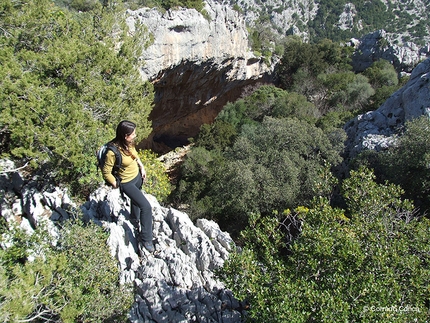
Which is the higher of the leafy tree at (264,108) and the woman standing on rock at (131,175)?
the leafy tree at (264,108)

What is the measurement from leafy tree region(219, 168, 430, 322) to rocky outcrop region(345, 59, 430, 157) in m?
8.98

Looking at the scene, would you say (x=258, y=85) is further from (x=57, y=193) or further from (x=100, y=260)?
(x=100, y=260)

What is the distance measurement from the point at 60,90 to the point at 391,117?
13336mm

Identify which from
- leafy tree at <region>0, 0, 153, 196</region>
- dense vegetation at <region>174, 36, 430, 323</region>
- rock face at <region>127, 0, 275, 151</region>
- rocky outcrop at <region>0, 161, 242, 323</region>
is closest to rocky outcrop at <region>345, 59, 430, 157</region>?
dense vegetation at <region>174, 36, 430, 323</region>

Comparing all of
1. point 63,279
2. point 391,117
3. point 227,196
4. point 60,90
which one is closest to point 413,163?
point 391,117

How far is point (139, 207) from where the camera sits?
16.7 feet

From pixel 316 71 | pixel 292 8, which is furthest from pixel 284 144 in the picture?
pixel 292 8

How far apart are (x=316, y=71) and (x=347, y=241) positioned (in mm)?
28495

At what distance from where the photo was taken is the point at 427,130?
407 inches

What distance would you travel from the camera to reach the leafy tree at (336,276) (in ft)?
11.0

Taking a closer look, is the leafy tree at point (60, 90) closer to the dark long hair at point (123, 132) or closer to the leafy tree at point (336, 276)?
the dark long hair at point (123, 132)

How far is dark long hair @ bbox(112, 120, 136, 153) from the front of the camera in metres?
4.29

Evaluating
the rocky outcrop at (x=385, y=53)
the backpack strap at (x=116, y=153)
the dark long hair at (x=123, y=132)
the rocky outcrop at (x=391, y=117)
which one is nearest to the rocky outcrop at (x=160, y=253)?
the backpack strap at (x=116, y=153)

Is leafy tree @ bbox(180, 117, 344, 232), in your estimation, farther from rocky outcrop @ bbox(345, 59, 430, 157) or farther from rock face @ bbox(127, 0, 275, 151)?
rock face @ bbox(127, 0, 275, 151)
